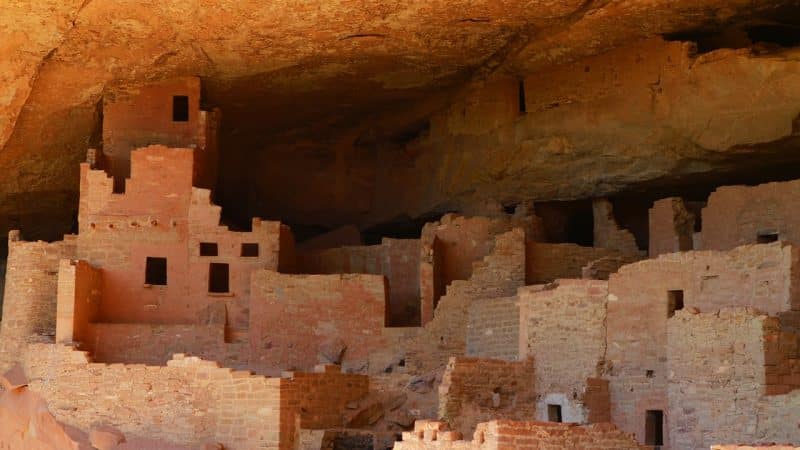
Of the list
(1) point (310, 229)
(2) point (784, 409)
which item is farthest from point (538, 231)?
(2) point (784, 409)

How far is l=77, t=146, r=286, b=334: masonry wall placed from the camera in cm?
2764

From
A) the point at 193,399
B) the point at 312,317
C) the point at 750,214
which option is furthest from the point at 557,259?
the point at 193,399

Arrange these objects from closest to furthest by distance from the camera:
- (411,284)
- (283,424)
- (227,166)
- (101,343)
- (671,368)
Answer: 1. (671,368)
2. (283,424)
3. (101,343)
4. (411,284)
5. (227,166)

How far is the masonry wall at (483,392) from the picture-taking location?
2195 centimetres

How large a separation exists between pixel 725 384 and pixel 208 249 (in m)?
11.0

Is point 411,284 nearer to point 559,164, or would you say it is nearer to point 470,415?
point 559,164

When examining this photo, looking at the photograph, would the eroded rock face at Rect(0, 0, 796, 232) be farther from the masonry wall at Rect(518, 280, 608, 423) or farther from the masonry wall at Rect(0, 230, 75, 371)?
the masonry wall at Rect(518, 280, 608, 423)

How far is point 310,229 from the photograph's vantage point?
34.4 metres

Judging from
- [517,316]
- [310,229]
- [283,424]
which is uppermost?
[310,229]

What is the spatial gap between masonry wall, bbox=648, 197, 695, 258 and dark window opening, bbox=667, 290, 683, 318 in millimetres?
4514

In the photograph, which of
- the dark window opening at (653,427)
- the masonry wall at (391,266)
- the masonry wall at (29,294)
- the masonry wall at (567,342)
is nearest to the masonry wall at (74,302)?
the masonry wall at (29,294)

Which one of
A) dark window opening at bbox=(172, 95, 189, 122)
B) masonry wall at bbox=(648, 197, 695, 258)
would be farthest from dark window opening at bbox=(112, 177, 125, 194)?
masonry wall at bbox=(648, 197, 695, 258)

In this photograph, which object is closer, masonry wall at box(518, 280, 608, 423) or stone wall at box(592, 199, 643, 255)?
masonry wall at box(518, 280, 608, 423)

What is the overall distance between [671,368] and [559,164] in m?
8.95
